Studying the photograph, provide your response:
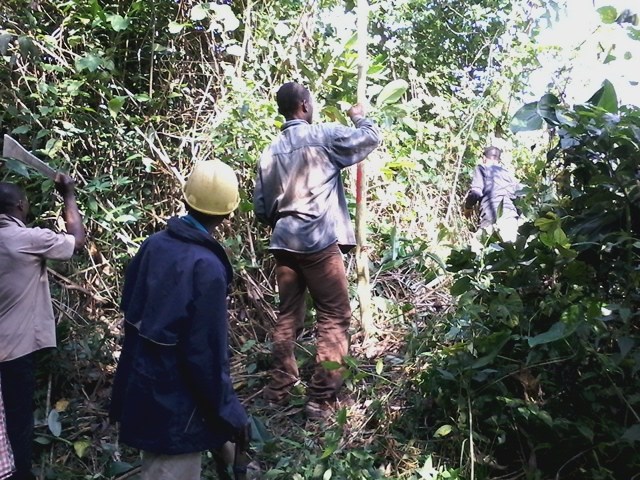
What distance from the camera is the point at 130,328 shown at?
233 centimetres

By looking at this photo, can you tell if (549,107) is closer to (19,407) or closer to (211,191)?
(211,191)

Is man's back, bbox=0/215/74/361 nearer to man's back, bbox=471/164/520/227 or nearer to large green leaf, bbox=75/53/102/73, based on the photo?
large green leaf, bbox=75/53/102/73

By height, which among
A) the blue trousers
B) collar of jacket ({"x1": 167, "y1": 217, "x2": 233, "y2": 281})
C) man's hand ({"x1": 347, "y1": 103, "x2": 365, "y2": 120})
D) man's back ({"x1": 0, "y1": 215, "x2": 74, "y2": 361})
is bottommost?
the blue trousers

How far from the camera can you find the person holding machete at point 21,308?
3.02 meters

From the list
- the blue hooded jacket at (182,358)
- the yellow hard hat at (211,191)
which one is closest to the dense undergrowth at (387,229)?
the blue hooded jacket at (182,358)

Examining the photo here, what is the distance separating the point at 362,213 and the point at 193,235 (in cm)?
182

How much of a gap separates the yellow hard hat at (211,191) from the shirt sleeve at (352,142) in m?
1.27

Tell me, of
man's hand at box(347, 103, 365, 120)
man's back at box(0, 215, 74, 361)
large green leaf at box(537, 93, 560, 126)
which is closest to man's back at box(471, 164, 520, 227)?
man's hand at box(347, 103, 365, 120)

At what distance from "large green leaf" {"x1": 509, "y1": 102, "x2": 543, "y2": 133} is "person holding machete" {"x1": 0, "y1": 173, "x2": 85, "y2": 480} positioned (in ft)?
6.88

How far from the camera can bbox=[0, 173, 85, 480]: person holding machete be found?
3.02 meters

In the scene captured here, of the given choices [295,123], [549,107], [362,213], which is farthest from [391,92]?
[549,107]

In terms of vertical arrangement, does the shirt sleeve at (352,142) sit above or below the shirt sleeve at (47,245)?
above

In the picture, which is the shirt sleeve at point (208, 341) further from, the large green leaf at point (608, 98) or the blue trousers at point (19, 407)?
the large green leaf at point (608, 98)

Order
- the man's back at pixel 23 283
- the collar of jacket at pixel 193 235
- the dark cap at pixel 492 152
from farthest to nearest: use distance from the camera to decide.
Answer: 1. the dark cap at pixel 492 152
2. the man's back at pixel 23 283
3. the collar of jacket at pixel 193 235
